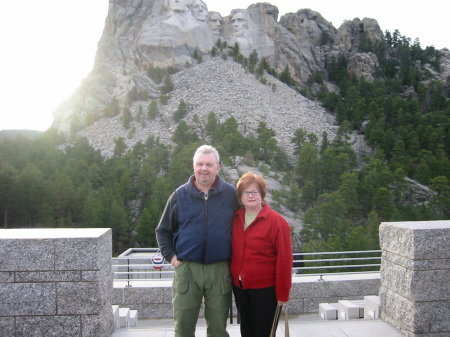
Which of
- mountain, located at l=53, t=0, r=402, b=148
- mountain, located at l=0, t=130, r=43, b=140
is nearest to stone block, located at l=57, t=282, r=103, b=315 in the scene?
mountain, located at l=0, t=130, r=43, b=140

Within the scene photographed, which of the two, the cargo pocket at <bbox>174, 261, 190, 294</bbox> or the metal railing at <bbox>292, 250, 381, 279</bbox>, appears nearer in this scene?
the cargo pocket at <bbox>174, 261, 190, 294</bbox>

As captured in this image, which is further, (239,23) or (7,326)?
(239,23)

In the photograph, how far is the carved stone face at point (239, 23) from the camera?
259 ft

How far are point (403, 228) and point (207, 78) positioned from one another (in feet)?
200

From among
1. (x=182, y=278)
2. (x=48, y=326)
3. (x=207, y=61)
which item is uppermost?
(x=207, y=61)

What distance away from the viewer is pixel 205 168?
11.5 feet

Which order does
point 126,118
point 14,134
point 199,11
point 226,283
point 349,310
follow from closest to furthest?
point 226,283 → point 349,310 → point 126,118 → point 199,11 → point 14,134

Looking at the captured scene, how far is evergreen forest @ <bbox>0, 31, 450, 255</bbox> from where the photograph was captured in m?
26.0

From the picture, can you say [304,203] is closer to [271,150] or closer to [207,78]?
[271,150]

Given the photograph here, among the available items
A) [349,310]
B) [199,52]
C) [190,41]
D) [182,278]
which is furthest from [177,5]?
[182,278]

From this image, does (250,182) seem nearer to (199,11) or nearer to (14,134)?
(199,11)

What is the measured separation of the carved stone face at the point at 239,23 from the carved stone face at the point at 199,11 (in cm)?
547

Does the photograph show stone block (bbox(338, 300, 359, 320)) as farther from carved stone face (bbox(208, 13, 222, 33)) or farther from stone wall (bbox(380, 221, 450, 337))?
carved stone face (bbox(208, 13, 222, 33))

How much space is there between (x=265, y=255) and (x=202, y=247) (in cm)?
50
